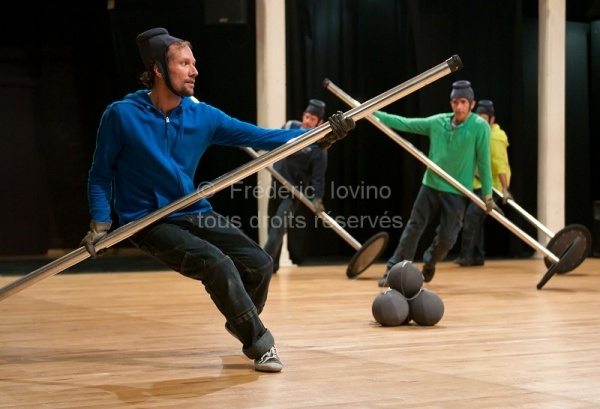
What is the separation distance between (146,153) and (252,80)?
635cm

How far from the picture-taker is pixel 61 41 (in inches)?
408

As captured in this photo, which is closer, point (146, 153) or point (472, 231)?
point (146, 153)

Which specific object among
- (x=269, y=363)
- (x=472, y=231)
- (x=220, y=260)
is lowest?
(x=472, y=231)

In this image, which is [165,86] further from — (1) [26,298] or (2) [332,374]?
(1) [26,298]

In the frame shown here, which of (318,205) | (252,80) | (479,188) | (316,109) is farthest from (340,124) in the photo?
(252,80)

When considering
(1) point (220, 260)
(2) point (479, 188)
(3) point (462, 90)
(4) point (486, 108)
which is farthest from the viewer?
(2) point (479, 188)

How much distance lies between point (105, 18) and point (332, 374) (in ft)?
23.9

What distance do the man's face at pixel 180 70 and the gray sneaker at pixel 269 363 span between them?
3.45 feet

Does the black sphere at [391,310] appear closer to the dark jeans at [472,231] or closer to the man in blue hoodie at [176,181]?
the man in blue hoodie at [176,181]

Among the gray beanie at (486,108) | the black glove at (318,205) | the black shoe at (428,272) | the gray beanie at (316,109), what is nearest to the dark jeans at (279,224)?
the black glove at (318,205)

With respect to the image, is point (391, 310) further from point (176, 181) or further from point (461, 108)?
point (461, 108)

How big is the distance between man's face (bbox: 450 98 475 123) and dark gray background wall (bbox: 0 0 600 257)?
262 cm

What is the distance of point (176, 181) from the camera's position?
154 inches

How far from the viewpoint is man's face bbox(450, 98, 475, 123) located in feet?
23.8
